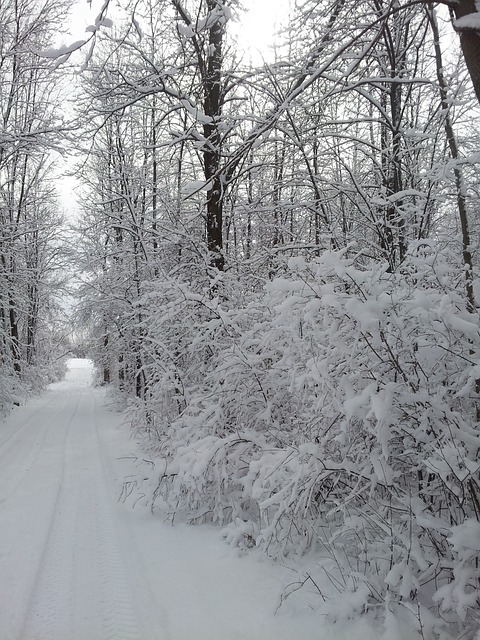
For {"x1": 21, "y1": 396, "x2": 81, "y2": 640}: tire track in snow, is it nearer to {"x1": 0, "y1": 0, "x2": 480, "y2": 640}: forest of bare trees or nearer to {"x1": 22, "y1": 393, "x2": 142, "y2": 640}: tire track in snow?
{"x1": 22, "y1": 393, "x2": 142, "y2": 640}: tire track in snow

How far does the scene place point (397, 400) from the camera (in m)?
2.84

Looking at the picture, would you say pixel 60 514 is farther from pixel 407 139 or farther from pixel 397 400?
pixel 407 139

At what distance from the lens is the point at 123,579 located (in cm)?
333

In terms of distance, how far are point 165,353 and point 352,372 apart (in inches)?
145

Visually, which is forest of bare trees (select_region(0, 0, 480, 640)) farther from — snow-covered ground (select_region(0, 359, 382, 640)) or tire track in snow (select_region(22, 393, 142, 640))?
tire track in snow (select_region(22, 393, 142, 640))

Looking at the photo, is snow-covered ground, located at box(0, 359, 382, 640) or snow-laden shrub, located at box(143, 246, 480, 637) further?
snow-covered ground, located at box(0, 359, 382, 640)

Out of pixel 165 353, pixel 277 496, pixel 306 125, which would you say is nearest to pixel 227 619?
pixel 277 496

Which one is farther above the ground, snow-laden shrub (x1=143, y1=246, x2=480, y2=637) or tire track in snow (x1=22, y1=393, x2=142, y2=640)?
snow-laden shrub (x1=143, y1=246, x2=480, y2=637)

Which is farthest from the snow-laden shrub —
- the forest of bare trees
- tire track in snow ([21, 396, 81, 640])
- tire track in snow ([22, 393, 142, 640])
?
tire track in snow ([21, 396, 81, 640])

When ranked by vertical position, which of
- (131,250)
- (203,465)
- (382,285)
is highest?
(131,250)

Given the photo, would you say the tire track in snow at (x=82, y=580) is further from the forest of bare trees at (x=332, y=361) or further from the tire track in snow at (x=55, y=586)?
the forest of bare trees at (x=332, y=361)

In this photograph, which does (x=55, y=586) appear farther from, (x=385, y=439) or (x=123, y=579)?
(x=385, y=439)

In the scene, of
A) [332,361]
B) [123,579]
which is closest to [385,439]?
[332,361]

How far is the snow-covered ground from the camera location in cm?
272
